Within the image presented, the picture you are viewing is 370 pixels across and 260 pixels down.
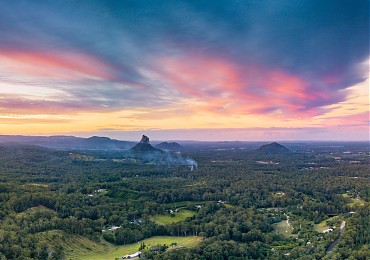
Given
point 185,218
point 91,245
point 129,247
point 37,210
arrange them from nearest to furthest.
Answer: point 91,245 < point 129,247 < point 37,210 < point 185,218

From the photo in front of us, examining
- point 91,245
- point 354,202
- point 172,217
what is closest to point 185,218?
point 172,217

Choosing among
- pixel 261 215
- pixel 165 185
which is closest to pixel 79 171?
pixel 165 185

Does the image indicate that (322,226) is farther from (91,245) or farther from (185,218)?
(91,245)

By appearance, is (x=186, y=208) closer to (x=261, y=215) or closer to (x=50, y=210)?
(x=261, y=215)

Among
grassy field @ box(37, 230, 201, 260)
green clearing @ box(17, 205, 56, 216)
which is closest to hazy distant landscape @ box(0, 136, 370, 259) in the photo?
grassy field @ box(37, 230, 201, 260)

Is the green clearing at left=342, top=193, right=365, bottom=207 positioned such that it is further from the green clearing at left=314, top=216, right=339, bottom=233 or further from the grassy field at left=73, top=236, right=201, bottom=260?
the grassy field at left=73, top=236, right=201, bottom=260

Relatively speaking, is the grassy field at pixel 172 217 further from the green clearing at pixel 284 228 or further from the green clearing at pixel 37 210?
the green clearing at pixel 37 210

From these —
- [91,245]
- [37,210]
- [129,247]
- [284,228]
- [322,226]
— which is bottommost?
[129,247]
